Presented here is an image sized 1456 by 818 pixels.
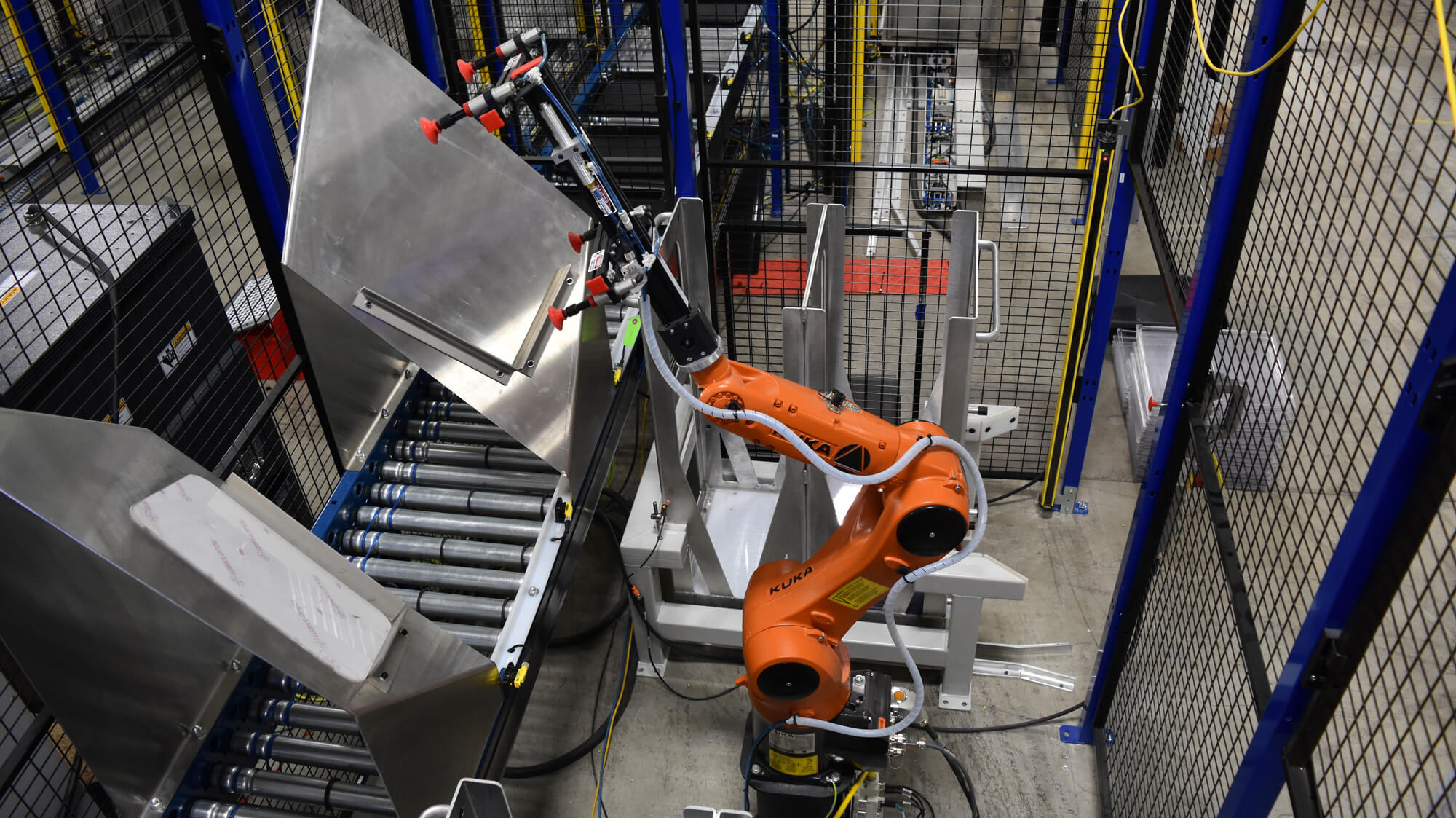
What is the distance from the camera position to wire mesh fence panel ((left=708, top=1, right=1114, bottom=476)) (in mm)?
4105

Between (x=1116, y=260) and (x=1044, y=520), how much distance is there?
1.22 m

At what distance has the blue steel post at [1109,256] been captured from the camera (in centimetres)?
332

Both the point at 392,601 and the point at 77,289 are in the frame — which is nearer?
the point at 392,601

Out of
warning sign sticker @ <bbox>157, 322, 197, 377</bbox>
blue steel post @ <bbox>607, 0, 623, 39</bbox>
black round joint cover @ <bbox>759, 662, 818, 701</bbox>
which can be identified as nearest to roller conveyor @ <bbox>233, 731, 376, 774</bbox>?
black round joint cover @ <bbox>759, 662, 818, 701</bbox>

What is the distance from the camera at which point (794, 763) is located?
2879mm

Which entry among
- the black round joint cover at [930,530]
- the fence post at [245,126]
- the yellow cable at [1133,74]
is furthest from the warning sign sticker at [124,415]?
the yellow cable at [1133,74]

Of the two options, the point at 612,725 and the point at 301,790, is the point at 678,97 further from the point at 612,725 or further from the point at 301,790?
the point at 301,790

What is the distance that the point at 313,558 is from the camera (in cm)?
192

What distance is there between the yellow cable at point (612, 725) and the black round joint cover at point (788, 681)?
879 mm

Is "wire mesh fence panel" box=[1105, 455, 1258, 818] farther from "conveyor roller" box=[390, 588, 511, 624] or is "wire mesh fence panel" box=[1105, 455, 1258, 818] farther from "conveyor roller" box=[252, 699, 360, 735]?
"conveyor roller" box=[252, 699, 360, 735]

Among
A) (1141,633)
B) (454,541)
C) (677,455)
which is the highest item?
(454,541)

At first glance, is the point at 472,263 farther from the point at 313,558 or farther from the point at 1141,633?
the point at 1141,633

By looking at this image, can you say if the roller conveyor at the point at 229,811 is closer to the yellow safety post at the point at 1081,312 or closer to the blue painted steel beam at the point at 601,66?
the blue painted steel beam at the point at 601,66

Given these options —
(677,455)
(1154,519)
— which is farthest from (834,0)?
(1154,519)
